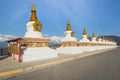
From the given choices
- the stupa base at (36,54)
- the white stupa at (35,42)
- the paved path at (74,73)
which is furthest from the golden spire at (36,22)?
the paved path at (74,73)

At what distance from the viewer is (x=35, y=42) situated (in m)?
13.8

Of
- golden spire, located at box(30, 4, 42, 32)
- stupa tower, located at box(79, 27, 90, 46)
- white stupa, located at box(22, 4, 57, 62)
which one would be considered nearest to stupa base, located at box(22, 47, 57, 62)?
white stupa, located at box(22, 4, 57, 62)

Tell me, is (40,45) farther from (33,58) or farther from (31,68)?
(31,68)

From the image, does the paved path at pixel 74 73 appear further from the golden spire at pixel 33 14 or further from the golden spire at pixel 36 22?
the golden spire at pixel 33 14

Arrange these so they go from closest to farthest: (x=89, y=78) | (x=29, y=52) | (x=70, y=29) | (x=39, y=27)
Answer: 1. (x=89, y=78)
2. (x=29, y=52)
3. (x=39, y=27)
4. (x=70, y=29)

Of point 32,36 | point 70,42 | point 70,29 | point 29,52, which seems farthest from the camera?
point 70,29

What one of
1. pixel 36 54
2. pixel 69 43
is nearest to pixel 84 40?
pixel 69 43

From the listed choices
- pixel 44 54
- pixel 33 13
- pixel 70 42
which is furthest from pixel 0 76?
pixel 70 42

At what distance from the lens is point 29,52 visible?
12.7 metres

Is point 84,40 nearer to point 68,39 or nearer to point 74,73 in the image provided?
point 68,39

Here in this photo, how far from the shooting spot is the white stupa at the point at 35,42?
12.9 m

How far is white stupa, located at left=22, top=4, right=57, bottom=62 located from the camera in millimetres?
12882

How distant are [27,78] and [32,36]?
Result: 26.4 ft

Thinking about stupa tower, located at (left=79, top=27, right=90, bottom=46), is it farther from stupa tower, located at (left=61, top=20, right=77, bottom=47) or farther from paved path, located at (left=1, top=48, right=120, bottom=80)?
paved path, located at (left=1, top=48, right=120, bottom=80)
